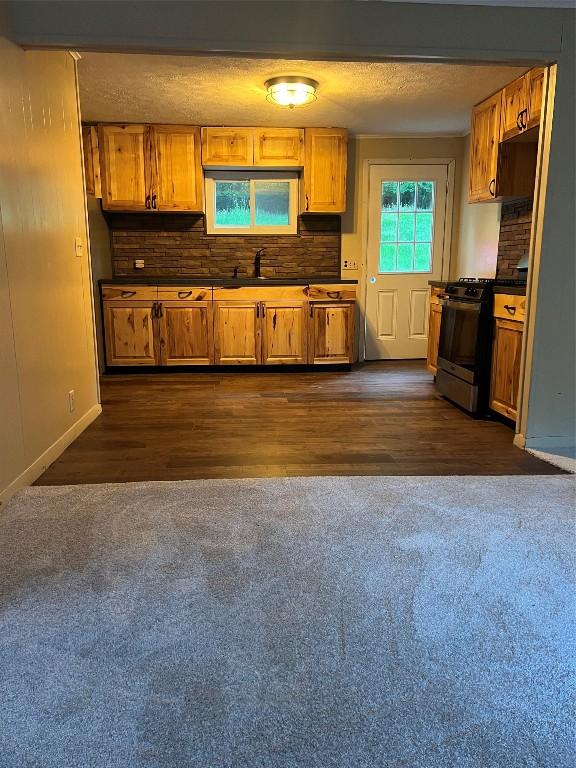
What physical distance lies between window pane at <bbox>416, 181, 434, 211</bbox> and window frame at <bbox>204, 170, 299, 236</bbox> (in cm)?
135

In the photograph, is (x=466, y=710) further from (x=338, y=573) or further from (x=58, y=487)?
(x=58, y=487)

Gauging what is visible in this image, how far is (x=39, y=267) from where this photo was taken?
2.84 m

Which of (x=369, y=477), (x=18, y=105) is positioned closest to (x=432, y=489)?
(x=369, y=477)

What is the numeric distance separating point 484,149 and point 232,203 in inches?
103

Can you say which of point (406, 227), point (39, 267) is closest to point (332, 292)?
point (406, 227)

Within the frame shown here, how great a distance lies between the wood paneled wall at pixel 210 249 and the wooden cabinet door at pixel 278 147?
64 centimetres

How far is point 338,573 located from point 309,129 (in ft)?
15.6

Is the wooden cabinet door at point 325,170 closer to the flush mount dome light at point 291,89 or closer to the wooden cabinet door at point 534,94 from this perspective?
the flush mount dome light at point 291,89

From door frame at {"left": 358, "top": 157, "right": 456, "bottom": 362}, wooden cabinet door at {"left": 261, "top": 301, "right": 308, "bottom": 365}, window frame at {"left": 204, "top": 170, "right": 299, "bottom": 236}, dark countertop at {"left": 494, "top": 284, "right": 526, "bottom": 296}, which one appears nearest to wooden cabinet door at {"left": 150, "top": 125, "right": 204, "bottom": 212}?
window frame at {"left": 204, "top": 170, "right": 299, "bottom": 236}

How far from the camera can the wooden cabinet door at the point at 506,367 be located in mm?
3406

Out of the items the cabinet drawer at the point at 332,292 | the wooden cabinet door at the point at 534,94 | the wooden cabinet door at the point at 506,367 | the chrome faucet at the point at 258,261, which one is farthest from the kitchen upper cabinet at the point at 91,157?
the wooden cabinet door at the point at 506,367

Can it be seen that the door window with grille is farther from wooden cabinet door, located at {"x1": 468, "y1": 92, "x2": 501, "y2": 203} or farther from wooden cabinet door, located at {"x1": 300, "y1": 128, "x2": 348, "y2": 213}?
wooden cabinet door, located at {"x1": 468, "y1": 92, "x2": 501, "y2": 203}

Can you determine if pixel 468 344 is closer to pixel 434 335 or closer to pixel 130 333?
pixel 434 335

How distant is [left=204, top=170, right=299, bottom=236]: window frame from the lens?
18.6ft
